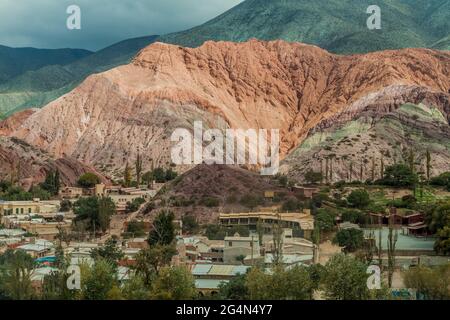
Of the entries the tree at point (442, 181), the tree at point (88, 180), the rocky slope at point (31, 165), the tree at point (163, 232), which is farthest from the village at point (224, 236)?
the rocky slope at point (31, 165)

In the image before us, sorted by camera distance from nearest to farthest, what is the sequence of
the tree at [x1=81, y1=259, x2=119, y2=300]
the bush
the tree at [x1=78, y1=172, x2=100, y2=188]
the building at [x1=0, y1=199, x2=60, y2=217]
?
the tree at [x1=81, y1=259, x2=119, y2=300] → the bush → the building at [x1=0, y1=199, x2=60, y2=217] → the tree at [x1=78, y1=172, x2=100, y2=188]

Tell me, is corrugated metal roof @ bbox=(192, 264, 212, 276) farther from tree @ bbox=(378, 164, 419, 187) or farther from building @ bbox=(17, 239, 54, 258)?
tree @ bbox=(378, 164, 419, 187)

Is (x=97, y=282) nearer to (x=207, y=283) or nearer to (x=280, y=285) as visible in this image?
(x=280, y=285)

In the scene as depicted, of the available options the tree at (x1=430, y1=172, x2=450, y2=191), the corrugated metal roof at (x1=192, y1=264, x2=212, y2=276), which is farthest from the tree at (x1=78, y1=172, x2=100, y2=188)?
the corrugated metal roof at (x1=192, y1=264, x2=212, y2=276)

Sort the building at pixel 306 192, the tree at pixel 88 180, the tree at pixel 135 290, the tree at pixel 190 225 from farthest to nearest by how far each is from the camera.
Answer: the tree at pixel 88 180 → the building at pixel 306 192 → the tree at pixel 190 225 → the tree at pixel 135 290

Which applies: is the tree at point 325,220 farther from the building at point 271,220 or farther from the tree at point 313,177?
the tree at point 313,177

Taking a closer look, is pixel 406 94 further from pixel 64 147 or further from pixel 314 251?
pixel 314 251
